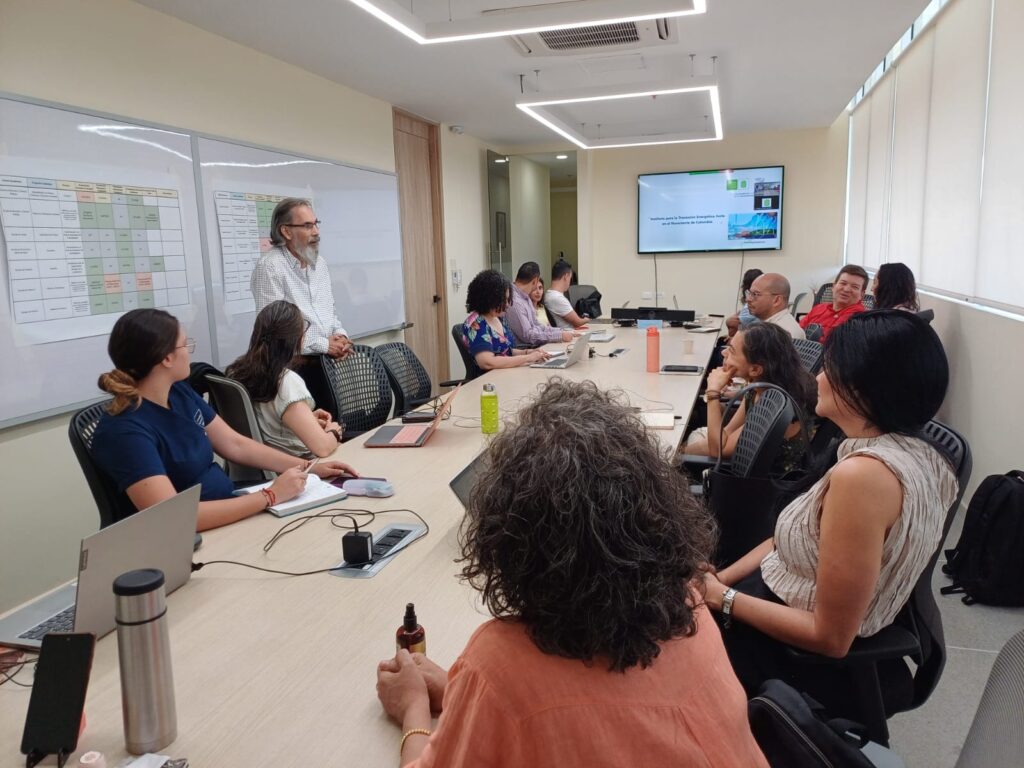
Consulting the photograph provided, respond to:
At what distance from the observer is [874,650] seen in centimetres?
141

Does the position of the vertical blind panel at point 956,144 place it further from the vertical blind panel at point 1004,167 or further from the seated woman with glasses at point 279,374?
the seated woman with glasses at point 279,374

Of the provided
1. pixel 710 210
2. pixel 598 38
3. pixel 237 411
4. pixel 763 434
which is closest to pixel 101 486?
pixel 237 411

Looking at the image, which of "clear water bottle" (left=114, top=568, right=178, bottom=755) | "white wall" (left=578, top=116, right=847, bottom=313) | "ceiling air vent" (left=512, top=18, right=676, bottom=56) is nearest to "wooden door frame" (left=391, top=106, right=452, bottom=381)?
"white wall" (left=578, top=116, right=847, bottom=313)

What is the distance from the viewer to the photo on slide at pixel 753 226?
26.1 feet

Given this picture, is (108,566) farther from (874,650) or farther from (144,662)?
(874,650)

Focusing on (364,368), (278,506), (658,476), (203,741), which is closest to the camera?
(658,476)

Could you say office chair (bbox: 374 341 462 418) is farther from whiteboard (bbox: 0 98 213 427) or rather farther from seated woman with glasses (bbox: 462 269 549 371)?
whiteboard (bbox: 0 98 213 427)

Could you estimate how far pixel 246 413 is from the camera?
8.57 feet

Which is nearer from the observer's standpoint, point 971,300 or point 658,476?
point 658,476

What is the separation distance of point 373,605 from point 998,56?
396cm

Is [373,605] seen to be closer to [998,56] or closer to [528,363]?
[528,363]

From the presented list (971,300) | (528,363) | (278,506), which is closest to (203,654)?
(278,506)

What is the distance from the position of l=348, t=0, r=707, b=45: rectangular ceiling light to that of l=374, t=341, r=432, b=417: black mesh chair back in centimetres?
163

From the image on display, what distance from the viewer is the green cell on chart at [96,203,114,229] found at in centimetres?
315
